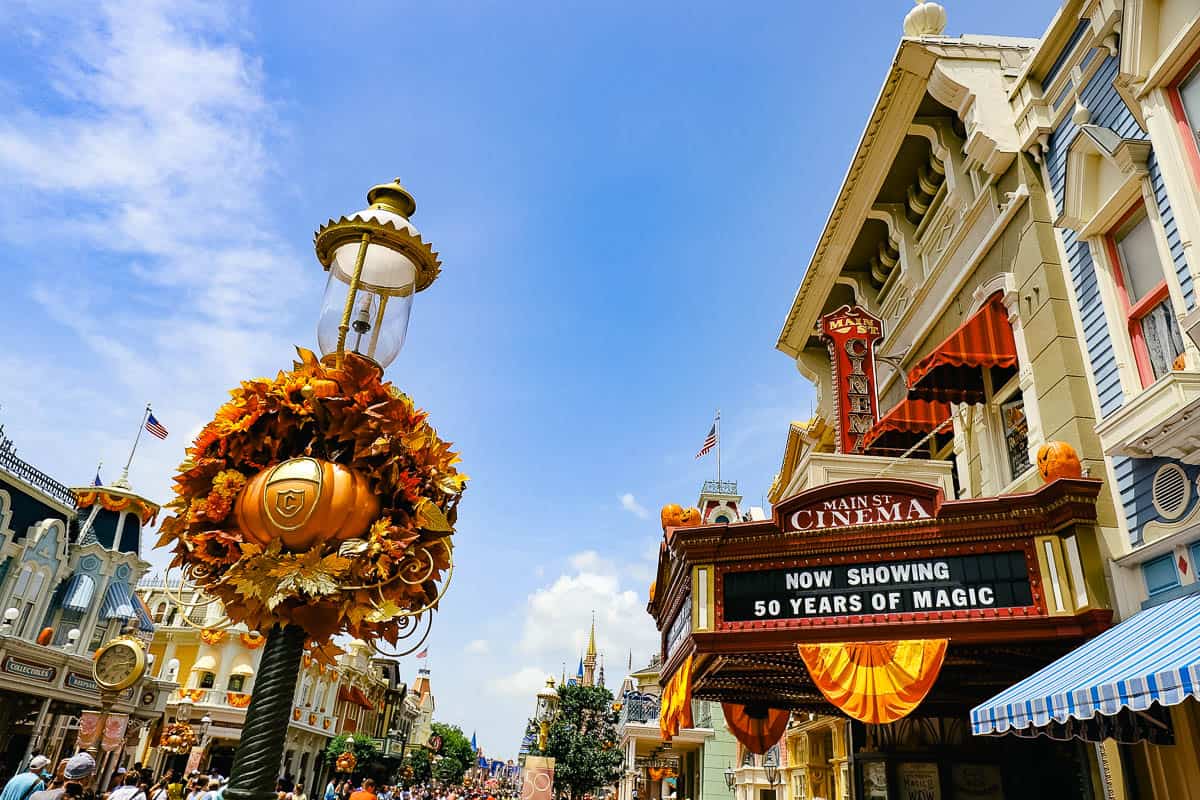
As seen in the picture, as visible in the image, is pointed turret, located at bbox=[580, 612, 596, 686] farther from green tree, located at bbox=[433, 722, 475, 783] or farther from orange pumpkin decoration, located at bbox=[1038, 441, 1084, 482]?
orange pumpkin decoration, located at bbox=[1038, 441, 1084, 482]

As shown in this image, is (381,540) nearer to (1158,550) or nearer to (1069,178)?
(1158,550)

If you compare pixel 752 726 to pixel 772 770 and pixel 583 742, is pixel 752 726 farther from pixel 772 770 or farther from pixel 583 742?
pixel 583 742

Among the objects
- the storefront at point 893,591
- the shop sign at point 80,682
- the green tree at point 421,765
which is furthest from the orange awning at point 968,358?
the green tree at point 421,765

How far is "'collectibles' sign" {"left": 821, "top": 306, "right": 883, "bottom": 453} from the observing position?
499 inches

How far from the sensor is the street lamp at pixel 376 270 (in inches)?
179

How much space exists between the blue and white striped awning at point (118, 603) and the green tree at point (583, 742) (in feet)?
82.7

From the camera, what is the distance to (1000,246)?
10008 mm

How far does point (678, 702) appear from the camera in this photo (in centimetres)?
939

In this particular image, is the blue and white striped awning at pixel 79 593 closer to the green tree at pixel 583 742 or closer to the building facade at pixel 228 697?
the building facade at pixel 228 697

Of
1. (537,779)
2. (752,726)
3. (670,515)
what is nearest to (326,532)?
(670,515)

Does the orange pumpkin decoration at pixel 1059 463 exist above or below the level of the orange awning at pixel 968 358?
below

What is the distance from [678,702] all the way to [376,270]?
23.1 ft

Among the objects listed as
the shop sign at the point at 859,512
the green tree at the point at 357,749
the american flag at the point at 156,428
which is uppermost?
the american flag at the point at 156,428

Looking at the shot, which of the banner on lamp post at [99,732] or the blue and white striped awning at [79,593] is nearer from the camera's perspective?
the banner on lamp post at [99,732]
